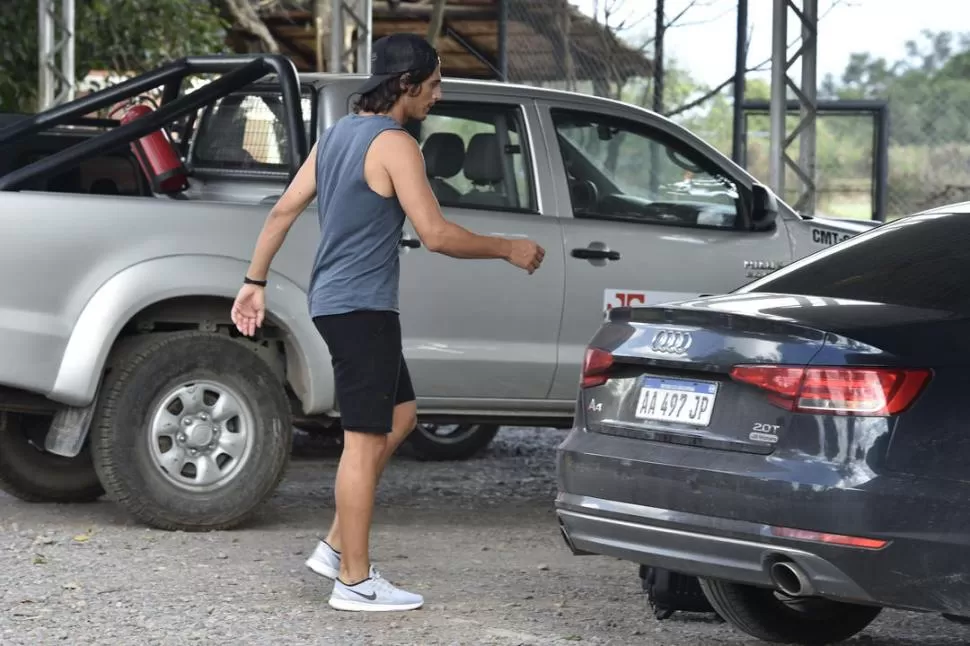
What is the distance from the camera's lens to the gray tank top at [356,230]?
5930mm

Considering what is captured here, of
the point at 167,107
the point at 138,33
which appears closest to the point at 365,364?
the point at 167,107

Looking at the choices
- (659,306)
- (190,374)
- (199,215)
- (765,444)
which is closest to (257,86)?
(199,215)

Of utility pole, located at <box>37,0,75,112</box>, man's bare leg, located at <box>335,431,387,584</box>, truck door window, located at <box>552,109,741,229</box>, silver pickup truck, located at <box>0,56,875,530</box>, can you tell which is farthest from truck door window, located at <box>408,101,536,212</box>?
utility pole, located at <box>37,0,75,112</box>

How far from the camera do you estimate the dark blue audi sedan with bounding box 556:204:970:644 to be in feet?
15.1

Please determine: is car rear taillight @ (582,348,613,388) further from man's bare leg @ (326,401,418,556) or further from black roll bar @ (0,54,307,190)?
black roll bar @ (0,54,307,190)

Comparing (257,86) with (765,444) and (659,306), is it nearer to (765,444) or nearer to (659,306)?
(659,306)

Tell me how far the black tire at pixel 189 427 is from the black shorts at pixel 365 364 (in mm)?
Result: 1496

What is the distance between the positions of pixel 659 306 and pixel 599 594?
1507 millimetres

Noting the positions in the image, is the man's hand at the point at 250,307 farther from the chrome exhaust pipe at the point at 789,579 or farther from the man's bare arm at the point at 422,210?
the chrome exhaust pipe at the point at 789,579

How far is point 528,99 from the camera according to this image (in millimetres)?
8086

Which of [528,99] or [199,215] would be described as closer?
Answer: [199,215]

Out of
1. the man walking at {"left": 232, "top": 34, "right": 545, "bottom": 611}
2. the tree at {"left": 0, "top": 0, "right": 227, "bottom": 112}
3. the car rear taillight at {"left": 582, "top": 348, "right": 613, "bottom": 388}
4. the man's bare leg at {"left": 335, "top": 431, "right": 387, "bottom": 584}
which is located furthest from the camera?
the tree at {"left": 0, "top": 0, "right": 227, "bottom": 112}

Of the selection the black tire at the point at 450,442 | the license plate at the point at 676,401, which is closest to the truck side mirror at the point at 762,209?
the black tire at the point at 450,442

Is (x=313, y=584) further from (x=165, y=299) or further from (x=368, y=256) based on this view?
(x=165, y=299)
